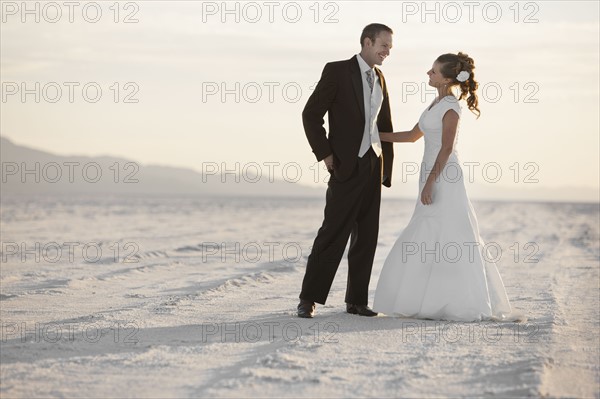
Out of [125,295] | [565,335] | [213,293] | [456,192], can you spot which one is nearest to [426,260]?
[456,192]

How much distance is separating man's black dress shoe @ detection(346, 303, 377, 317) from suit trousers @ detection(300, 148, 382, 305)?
0.10 feet

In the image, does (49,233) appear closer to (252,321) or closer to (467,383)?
(252,321)

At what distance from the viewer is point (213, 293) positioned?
25.3ft

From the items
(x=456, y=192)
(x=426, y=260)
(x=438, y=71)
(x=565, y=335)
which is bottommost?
(x=565, y=335)

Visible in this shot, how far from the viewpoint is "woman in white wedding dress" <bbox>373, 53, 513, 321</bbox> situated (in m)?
6.09

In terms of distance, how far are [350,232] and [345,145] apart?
631 millimetres

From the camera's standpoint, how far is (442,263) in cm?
615

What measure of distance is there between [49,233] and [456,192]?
14516 mm

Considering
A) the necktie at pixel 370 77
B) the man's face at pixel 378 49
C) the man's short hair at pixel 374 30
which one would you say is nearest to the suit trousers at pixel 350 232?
the necktie at pixel 370 77

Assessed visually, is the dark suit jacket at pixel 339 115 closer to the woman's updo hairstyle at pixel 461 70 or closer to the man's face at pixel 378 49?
the man's face at pixel 378 49

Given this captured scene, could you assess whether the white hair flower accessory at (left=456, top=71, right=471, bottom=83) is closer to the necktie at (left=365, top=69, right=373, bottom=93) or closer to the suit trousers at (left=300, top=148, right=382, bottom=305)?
the necktie at (left=365, top=69, right=373, bottom=93)

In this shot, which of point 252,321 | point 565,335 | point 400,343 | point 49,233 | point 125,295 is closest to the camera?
point 400,343

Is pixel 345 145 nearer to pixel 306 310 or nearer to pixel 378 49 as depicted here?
pixel 378 49

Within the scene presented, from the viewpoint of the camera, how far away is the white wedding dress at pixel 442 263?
6.08m
